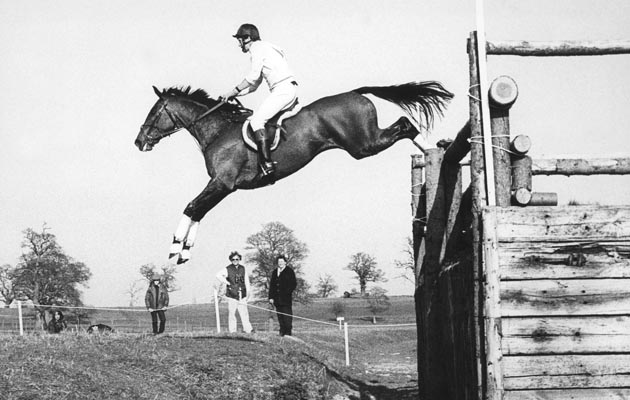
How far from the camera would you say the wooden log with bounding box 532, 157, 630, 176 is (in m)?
5.23

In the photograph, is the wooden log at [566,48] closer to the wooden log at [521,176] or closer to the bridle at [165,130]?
the wooden log at [521,176]

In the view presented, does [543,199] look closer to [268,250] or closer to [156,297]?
[156,297]

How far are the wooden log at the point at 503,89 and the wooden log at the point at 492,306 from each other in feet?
2.61

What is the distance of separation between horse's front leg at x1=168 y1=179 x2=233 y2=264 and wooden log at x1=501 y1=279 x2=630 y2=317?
3.66 metres

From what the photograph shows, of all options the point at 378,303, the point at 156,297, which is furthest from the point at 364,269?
Answer: the point at 156,297

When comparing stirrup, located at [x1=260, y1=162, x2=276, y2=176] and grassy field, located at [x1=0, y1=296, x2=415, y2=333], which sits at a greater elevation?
stirrup, located at [x1=260, y1=162, x2=276, y2=176]

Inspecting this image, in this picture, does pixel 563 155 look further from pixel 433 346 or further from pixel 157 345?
pixel 157 345

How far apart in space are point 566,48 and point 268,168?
127 inches

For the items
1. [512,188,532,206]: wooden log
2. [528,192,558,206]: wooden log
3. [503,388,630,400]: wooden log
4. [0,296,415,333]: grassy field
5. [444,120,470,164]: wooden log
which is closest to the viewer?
[503,388,630,400]: wooden log

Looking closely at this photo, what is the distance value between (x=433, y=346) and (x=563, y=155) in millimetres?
3324

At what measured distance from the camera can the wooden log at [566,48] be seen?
5.21m

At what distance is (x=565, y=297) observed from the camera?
4773 mm

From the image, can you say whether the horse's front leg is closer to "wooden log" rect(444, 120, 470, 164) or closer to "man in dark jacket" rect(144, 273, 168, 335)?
"wooden log" rect(444, 120, 470, 164)

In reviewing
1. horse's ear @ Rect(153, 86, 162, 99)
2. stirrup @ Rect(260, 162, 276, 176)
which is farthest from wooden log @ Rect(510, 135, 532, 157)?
horse's ear @ Rect(153, 86, 162, 99)
